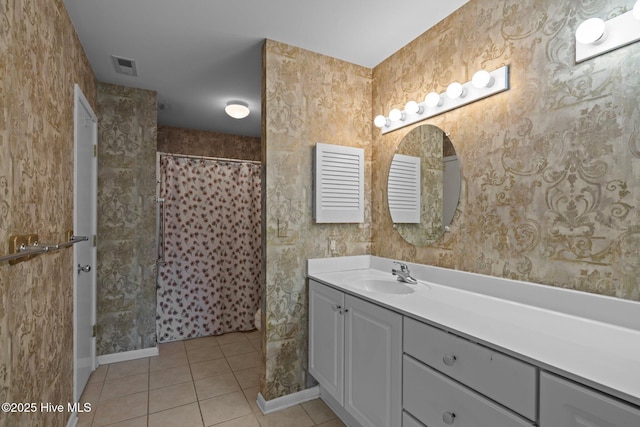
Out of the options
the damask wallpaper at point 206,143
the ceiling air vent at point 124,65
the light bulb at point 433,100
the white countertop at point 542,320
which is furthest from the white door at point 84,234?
the light bulb at point 433,100

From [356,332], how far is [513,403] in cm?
84

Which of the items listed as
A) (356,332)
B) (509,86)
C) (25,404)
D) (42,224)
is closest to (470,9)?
(509,86)

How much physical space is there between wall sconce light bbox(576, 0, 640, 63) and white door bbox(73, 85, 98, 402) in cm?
264

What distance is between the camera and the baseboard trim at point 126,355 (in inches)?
105

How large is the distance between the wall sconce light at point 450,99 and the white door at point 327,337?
4.03 feet

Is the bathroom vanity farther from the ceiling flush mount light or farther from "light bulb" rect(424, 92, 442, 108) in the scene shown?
the ceiling flush mount light

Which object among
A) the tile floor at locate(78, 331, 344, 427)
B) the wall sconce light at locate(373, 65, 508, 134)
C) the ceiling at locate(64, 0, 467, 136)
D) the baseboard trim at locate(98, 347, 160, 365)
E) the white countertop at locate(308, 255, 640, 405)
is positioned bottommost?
the tile floor at locate(78, 331, 344, 427)

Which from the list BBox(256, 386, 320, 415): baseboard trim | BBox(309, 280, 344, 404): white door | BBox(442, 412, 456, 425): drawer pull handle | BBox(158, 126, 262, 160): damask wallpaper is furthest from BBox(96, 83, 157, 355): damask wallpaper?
BBox(442, 412, 456, 425): drawer pull handle

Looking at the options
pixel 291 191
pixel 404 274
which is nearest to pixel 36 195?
pixel 291 191

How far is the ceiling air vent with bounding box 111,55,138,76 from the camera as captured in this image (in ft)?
7.56

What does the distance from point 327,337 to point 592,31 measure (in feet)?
6.29

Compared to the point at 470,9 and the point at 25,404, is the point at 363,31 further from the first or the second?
the point at 25,404

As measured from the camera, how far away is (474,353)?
3.43ft

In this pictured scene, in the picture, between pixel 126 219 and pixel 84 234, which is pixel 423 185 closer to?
pixel 84 234
